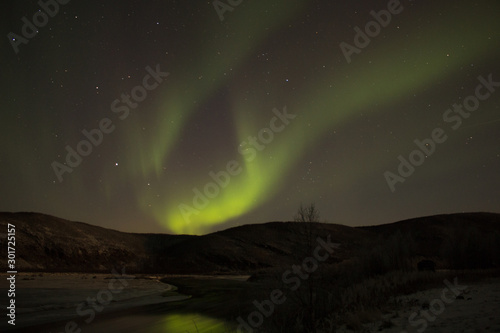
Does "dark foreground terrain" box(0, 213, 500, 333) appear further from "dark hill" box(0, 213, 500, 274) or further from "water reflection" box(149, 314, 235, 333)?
"dark hill" box(0, 213, 500, 274)

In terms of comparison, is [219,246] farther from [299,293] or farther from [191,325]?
[299,293]

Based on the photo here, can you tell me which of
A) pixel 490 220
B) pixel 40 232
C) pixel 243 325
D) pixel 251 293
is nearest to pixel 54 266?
pixel 40 232

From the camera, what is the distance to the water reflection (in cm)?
1532

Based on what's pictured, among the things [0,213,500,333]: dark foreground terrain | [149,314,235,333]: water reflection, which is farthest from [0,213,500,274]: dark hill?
[149,314,235,333]: water reflection

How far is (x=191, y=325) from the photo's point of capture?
16625 mm

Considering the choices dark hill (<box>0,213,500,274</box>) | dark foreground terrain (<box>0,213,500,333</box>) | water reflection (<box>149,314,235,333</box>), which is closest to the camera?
dark foreground terrain (<box>0,213,500,333</box>)

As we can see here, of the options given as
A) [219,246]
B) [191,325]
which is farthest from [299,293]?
[219,246]

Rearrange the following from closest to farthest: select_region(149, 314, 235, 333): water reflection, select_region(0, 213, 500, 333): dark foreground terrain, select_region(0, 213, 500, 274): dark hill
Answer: select_region(0, 213, 500, 333): dark foreground terrain < select_region(149, 314, 235, 333): water reflection < select_region(0, 213, 500, 274): dark hill

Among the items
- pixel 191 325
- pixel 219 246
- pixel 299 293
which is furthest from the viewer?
pixel 219 246

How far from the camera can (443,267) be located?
120ft

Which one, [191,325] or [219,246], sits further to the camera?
[219,246]

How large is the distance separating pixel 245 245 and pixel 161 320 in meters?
85.5

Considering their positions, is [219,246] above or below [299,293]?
above

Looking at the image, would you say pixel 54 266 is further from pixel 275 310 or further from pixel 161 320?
pixel 275 310
